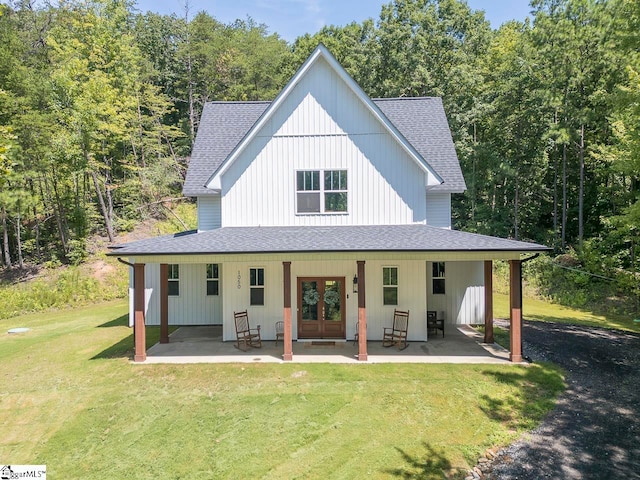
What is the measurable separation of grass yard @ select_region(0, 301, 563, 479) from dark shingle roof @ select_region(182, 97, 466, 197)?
6.83 m

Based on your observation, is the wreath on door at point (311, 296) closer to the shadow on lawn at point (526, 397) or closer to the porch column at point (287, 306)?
the porch column at point (287, 306)

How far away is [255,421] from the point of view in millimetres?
7934

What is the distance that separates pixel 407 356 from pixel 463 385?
2247mm

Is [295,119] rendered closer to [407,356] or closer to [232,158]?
[232,158]

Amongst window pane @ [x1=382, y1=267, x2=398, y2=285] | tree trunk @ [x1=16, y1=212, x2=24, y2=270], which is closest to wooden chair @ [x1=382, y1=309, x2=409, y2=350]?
window pane @ [x1=382, y1=267, x2=398, y2=285]

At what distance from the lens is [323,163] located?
13.4 meters

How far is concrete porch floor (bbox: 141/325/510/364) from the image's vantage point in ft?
36.2

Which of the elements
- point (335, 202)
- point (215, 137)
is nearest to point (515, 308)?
point (335, 202)

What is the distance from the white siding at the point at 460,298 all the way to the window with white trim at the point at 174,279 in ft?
33.4

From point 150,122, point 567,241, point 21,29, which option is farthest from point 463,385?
point 21,29

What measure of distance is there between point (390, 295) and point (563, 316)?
32.2ft

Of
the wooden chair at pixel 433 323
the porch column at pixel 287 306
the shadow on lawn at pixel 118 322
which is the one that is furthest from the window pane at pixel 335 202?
the shadow on lawn at pixel 118 322

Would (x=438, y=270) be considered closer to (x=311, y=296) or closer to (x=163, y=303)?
(x=311, y=296)

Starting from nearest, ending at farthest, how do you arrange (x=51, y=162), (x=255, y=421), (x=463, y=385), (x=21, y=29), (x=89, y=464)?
1. (x=89, y=464)
2. (x=255, y=421)
3. (x=463, y=385)
4. (x=51, y=162)
5. (x=21, y=29)
